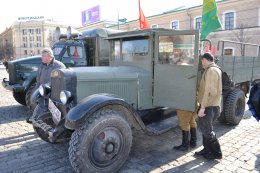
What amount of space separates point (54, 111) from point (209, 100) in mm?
2412

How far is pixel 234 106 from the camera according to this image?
18.4 feet

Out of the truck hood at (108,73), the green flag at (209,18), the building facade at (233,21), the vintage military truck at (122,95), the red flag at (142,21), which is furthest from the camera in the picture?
the building facade at (233,21)

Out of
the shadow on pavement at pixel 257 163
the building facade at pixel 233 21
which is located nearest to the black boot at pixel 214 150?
the shadow on pavement at pixel 257 163

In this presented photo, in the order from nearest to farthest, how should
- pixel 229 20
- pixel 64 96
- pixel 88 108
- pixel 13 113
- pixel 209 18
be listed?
pixel 88 108, pixel 64 96, pixel 209 18, pixel 13 113, pixel 229 20

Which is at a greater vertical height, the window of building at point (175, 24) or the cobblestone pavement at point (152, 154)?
the window of building at point (175, 24)

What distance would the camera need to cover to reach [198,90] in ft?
13.7

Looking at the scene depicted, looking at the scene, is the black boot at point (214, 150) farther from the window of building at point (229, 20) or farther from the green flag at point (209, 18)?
the window of building at point (229, 20)

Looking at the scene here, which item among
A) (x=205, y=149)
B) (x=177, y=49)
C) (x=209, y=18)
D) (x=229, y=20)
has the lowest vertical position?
(x=205, y=149)

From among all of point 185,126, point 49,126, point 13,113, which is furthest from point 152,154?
point 13,113

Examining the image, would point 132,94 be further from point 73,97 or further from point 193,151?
point 193,151

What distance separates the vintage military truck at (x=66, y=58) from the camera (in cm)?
724

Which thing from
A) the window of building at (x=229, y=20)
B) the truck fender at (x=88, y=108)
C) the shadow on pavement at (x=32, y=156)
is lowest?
the shadow on pavement at (x=32, y=156)

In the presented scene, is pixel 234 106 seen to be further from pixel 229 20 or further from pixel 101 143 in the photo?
pixel 229 20

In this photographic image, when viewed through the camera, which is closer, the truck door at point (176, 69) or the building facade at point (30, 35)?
the truck door at point (176, 69)
